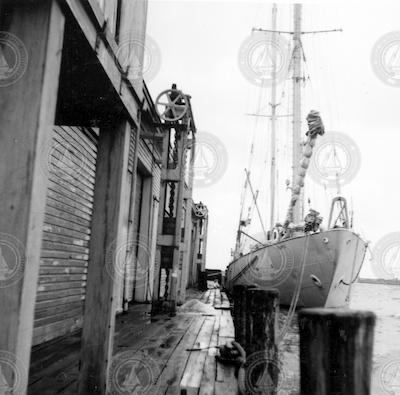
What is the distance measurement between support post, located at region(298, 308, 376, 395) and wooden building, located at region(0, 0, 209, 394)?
121 centimetres

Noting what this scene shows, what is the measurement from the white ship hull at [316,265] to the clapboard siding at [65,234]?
7.69 m

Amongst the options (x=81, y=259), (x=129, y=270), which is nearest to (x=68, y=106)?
(x=81, y=259)

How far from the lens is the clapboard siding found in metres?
5.25

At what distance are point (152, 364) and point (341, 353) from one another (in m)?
3.53

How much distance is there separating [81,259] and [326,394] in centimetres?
602

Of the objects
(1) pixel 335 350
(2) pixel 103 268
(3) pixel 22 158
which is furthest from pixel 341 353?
(2) pixel 103 268

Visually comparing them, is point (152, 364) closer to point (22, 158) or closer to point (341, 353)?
point (22, 158)

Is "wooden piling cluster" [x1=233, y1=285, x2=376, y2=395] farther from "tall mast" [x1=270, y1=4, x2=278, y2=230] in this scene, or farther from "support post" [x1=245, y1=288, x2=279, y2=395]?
"tall mast" [x1=270, y1=4, x2=278, y2=230]

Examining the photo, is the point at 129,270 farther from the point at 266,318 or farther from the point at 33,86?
the point at 33,86

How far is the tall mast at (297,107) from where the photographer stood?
17.8 m

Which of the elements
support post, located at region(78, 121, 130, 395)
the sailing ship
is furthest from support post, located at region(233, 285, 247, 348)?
the sailing ship

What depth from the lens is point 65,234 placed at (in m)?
5.91

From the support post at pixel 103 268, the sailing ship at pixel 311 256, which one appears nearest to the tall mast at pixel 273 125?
the sailing ship at pixel 311 256

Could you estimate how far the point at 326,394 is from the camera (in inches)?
45.9
